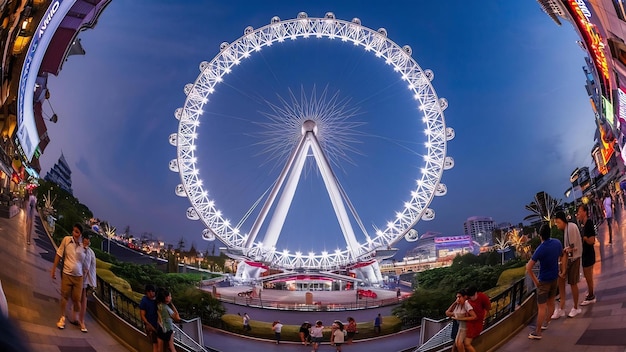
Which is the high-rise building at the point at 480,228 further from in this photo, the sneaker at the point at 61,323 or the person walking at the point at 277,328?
the sneaker at the point at 61,323

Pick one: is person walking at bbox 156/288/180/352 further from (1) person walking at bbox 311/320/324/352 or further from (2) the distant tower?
(2) the distant tower

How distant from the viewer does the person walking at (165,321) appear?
3479 mm

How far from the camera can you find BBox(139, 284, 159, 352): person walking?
11.4ft

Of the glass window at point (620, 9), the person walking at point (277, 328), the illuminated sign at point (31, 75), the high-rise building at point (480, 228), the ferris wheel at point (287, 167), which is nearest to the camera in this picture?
the glass window at point (620, 9)

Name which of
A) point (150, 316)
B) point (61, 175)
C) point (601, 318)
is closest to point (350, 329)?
point (150, 316)

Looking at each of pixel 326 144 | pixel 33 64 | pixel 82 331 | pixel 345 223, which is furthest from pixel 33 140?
pixel 326 144

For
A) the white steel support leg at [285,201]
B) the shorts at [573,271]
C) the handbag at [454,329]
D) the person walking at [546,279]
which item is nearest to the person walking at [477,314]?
the handbag at [454,329]

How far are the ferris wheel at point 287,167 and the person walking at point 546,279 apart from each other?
2.39 meters

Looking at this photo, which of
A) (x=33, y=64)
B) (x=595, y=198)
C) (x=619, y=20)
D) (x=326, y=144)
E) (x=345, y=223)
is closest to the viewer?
(x=619, y=20)

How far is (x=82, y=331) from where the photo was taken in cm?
333

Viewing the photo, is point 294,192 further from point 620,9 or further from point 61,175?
point 620,9

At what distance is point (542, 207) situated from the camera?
4.80 metres

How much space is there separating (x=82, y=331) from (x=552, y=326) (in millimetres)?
3445

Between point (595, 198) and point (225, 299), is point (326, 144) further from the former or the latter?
point (595, 198)
